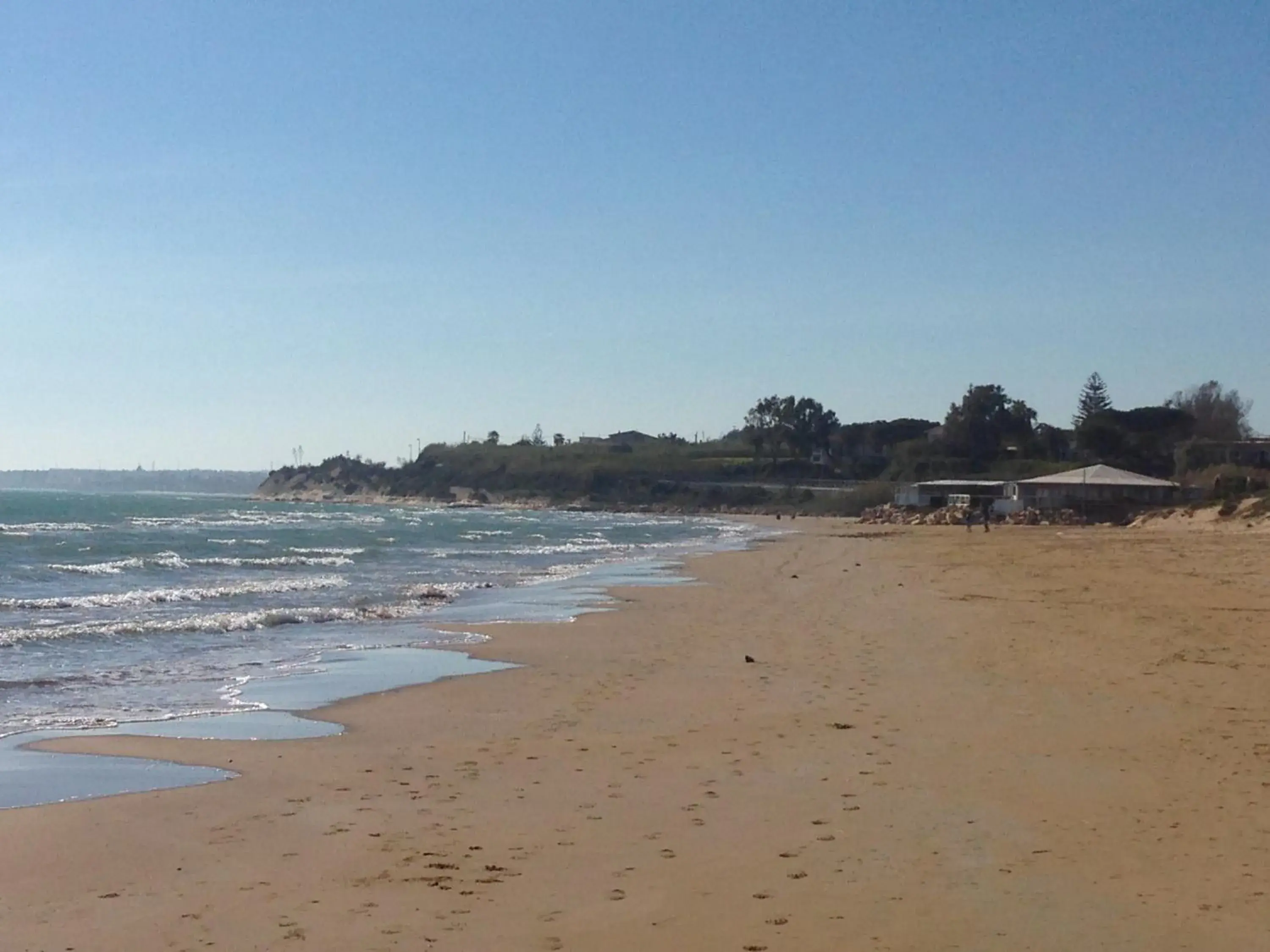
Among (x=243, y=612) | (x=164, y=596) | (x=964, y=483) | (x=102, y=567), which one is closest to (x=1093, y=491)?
(x=964, y=483)

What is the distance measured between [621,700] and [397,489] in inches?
→ 6503

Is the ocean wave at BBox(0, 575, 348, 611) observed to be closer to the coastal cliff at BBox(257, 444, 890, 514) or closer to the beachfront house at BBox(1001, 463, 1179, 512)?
the beachfront house at BBox(1001, 463, 1179, 512)

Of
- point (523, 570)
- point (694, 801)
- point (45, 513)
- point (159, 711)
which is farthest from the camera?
point (45, 513)

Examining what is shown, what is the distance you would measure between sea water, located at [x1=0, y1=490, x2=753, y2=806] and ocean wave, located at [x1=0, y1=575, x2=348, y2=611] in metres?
0.09

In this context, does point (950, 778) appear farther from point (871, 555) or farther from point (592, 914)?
point (871, 555)

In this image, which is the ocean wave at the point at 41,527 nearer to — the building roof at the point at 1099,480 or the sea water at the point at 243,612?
the sea water at the point at 243,612

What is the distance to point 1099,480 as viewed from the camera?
62000mm

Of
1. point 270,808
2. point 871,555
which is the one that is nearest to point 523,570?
point 871,555

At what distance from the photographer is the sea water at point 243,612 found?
40.3 feet

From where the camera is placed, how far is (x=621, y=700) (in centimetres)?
1230

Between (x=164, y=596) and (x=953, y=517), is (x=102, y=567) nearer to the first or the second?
(x=164, y=596)

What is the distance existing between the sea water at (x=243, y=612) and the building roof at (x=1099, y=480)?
1897 cm

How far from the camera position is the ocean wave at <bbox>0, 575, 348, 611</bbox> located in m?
22.1

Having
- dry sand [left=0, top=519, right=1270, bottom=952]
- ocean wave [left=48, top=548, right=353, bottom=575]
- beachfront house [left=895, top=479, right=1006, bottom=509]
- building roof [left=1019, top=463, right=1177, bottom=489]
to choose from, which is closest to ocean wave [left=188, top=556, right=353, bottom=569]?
ocean wave [left=48, top=548, right=353, bottom=575]
